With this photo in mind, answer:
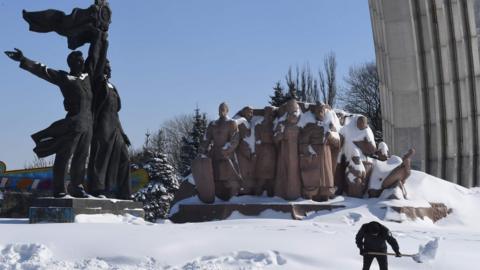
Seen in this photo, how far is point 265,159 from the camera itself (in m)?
14.3

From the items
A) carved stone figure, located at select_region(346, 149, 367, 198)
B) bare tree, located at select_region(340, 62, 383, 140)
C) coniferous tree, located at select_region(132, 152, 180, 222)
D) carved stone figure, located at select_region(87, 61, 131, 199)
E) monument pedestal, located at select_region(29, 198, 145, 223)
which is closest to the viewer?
monument pedestal, located at select_region(29, 198, 145, 223)

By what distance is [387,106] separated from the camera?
98.6ft

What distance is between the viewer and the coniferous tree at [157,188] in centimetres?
3036

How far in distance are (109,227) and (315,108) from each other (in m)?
6.87

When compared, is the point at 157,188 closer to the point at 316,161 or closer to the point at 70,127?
the point at 316,161

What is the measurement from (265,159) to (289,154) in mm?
737

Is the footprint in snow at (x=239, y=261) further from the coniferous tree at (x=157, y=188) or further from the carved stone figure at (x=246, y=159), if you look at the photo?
the coniferous tree at (x=157, y=188)

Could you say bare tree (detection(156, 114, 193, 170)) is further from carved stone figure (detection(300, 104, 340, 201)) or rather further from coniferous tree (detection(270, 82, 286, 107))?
carved stone figure (detection(300, 104, 340, 201))

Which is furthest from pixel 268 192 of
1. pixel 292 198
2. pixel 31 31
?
pixel 31 31

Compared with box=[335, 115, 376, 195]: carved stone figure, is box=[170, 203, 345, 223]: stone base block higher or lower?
lower

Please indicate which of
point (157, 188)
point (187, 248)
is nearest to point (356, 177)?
point (187, 248)

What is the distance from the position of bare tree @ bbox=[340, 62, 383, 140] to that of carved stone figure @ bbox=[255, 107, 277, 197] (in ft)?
96.8

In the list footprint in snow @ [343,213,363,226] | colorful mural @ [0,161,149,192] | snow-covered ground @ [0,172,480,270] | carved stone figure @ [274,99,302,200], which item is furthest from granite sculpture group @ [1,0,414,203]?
colorful mural @ [0,161,149,192]

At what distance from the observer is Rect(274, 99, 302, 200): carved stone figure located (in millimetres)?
13789
